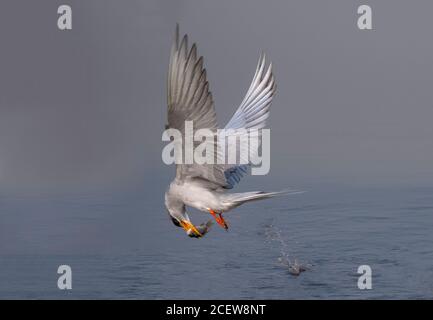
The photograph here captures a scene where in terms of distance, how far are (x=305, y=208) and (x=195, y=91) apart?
5686mm

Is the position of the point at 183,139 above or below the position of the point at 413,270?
above

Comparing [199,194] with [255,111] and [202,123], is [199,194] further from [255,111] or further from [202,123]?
[255,111]

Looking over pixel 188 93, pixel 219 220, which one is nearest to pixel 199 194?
pixel 219 220

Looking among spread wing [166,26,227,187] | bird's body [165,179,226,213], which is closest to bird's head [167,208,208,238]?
bird's body [165,179,226,213]

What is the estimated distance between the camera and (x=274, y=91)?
7695mm

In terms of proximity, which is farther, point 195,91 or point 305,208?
point 305,208

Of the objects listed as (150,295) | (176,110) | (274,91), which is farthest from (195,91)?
(150,295)

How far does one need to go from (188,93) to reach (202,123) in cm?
23

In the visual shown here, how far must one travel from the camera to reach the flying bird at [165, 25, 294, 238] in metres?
6.34

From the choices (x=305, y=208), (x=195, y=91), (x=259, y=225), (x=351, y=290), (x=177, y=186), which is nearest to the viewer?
(x=195, y=91)

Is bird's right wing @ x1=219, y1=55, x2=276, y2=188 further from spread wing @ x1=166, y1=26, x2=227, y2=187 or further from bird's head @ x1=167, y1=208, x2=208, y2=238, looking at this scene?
spread wing @ x1=166, y1=26, x2=227, y2=187

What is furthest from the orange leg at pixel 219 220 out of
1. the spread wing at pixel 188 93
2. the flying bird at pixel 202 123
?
the spread wing at pixel 188 93

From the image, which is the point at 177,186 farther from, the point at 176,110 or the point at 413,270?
the point at 413,270

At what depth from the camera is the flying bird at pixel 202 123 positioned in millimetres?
6344
